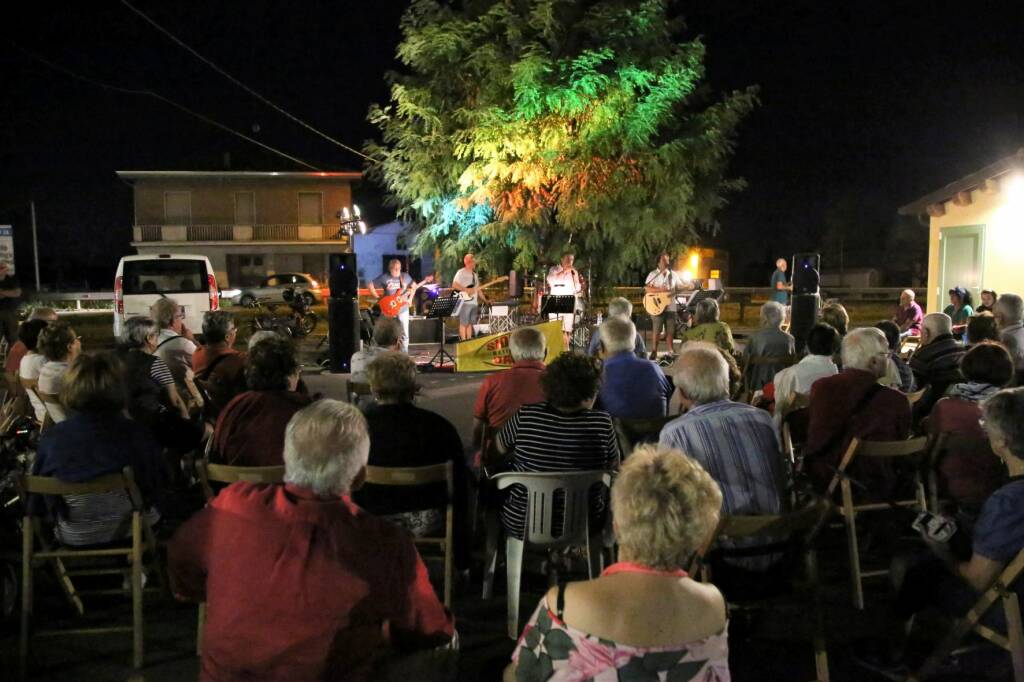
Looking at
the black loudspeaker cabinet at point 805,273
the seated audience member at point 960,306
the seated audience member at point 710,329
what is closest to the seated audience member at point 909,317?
the seated audience member at point 960,306

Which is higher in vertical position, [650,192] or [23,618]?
[650,192]

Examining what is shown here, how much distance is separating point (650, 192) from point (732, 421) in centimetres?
1281

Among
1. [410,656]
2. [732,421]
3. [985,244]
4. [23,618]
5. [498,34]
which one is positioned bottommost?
[23,618]

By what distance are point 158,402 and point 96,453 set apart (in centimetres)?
197

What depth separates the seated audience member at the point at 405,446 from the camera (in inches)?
146

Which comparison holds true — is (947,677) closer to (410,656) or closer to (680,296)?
(410,656)

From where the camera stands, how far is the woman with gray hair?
6.69m

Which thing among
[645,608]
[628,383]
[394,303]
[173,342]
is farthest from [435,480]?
[394,303]

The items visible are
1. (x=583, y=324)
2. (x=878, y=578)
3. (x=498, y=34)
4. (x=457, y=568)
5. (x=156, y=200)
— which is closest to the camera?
(x=457, y=568)

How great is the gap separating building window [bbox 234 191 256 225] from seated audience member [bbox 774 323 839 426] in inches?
1416

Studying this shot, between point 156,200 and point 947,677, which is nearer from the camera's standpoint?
point 947,677

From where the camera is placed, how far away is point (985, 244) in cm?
1202

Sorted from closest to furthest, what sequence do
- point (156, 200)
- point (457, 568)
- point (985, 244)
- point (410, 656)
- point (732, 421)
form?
point (410, 656), point (732, 421), point (457, 568), point (985, 244), point (156, 200)

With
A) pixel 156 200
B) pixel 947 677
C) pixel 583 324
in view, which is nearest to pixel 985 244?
pixel 583 324
